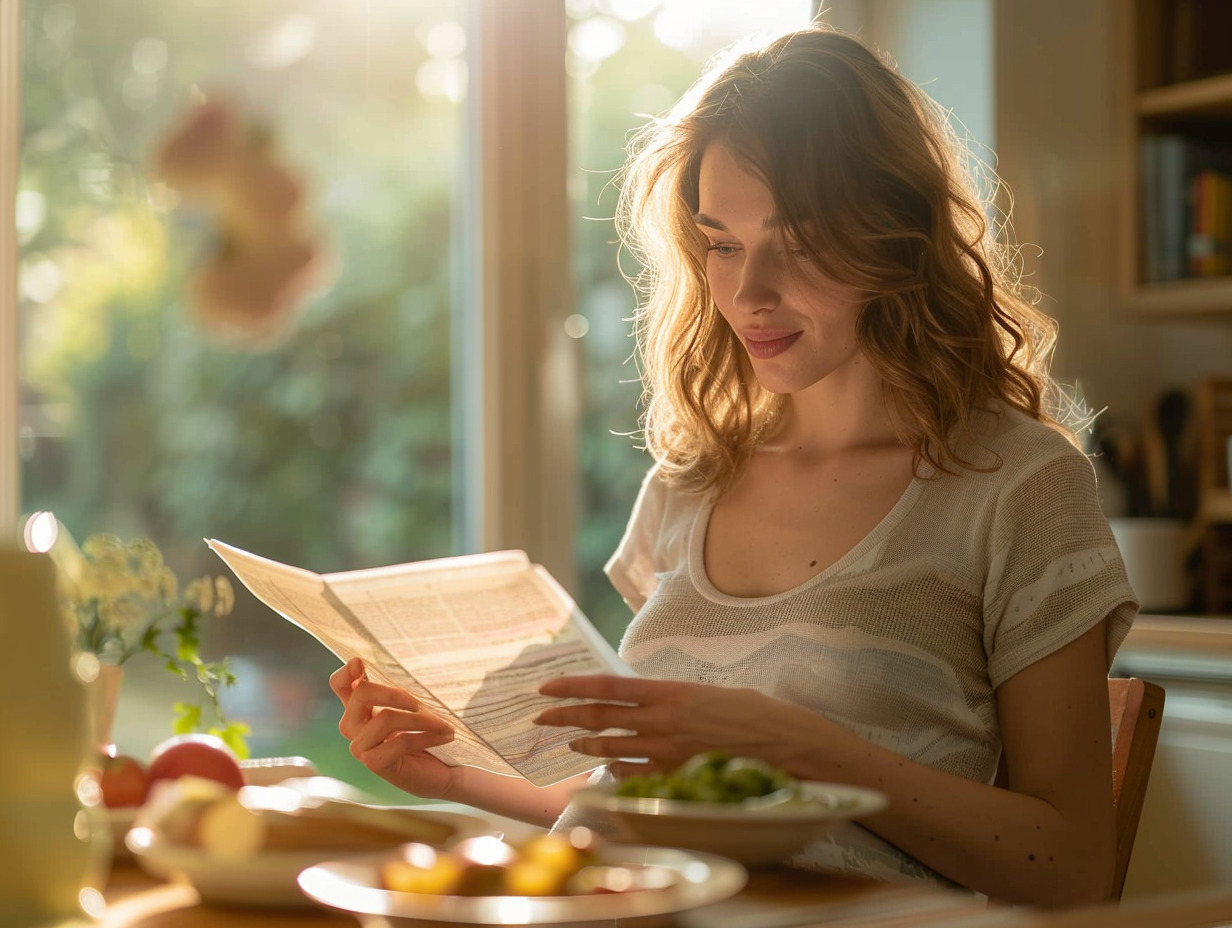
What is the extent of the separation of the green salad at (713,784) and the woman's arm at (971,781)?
0.36 feet

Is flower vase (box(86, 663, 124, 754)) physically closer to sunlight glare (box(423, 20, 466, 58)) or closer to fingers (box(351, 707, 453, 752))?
fingers (box(351, 707, 453, 752))

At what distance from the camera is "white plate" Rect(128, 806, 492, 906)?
744mm

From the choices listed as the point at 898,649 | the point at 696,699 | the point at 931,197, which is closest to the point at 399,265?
the point at 931,197

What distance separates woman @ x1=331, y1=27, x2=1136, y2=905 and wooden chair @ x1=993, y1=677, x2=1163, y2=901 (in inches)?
3.8

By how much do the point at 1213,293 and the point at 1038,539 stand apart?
67.5 inches

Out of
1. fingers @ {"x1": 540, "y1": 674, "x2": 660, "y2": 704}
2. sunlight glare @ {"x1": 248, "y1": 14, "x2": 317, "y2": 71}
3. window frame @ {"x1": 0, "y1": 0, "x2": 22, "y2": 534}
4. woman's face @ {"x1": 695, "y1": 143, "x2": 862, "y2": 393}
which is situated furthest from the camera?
sunlight glare @ {"x1": 248, "y1": 14, "x2": 317, "y2": 71}

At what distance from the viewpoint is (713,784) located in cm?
80

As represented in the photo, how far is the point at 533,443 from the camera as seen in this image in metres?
2.55

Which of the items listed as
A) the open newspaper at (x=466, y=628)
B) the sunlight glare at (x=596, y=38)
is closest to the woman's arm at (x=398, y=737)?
the open newspaper at (x=466, y=628)

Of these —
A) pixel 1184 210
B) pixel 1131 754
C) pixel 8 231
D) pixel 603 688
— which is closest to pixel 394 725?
pixel 603 688

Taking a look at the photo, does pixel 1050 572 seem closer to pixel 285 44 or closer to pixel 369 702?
pixel 369 702

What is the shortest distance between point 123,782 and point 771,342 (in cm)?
71

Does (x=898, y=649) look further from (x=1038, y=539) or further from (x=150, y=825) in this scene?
(x=150, y=825)

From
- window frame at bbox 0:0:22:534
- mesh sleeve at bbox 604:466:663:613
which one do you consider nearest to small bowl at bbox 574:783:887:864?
mesh sleeve at bbox 604:466:663:613
